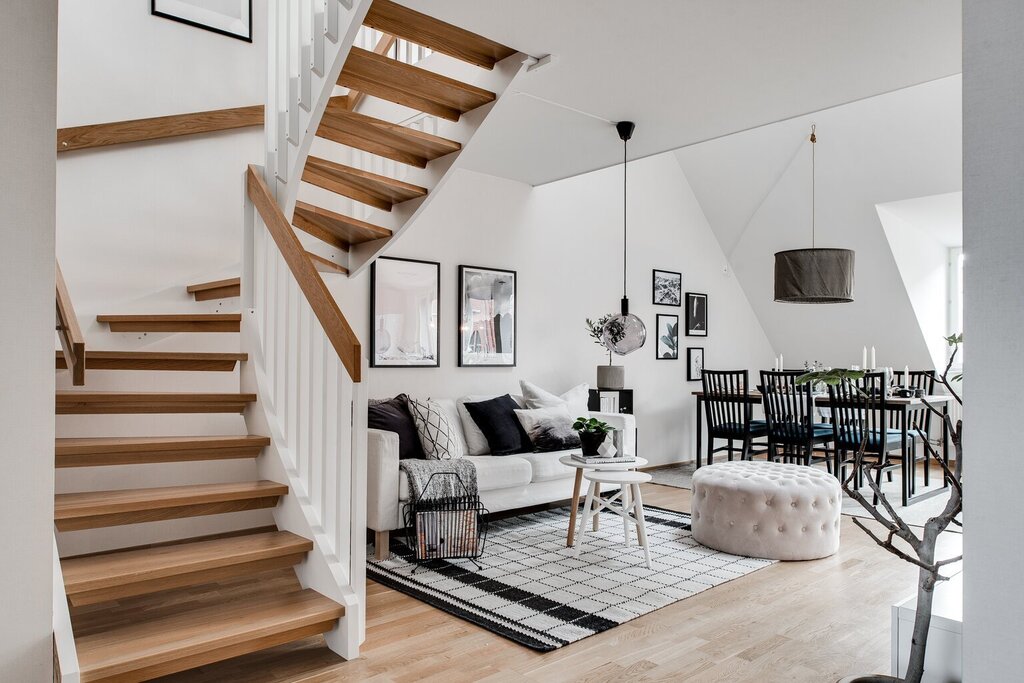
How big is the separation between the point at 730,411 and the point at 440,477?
3.69 metres

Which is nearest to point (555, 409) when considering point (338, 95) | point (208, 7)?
point (338, 95)

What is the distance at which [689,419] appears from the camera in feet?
25.1

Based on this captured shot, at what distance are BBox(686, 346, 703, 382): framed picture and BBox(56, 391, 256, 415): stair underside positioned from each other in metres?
5.34

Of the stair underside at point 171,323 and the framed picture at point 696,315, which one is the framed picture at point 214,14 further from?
the framed picture at point 696,315

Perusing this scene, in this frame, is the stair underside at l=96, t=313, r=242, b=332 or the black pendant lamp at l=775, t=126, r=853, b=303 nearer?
the stair underside at l=96, t=313, r=242, b=332

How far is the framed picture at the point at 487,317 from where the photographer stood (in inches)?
218

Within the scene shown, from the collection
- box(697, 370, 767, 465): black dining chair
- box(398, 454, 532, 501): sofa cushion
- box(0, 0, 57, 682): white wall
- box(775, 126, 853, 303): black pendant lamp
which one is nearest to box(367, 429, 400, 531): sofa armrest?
box(398, 454, 532, 501): sofa cushion

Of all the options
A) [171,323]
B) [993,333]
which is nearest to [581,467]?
[171,323]

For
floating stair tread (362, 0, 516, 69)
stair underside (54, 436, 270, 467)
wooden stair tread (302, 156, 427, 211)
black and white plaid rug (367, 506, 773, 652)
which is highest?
floating stair tread (362, 0, 516, 69)

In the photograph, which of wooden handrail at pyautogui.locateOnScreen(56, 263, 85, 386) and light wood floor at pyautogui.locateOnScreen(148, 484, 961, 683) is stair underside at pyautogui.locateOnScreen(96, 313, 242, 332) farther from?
light wood floor at pyautogui.locateOnScreen(148, 484, 961, 683)

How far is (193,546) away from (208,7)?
11.6ft

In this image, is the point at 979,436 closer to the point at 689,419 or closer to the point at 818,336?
the point at 689,419

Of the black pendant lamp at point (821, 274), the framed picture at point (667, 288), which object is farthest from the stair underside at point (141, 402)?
the framed picture at point (667, 288)

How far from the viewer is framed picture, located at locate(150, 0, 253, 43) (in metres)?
4.37
